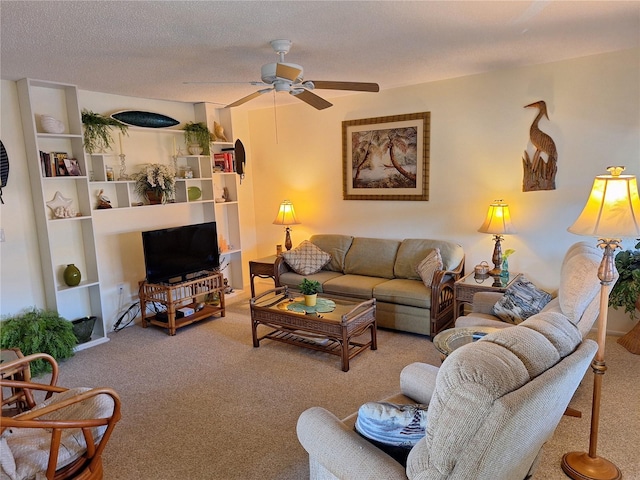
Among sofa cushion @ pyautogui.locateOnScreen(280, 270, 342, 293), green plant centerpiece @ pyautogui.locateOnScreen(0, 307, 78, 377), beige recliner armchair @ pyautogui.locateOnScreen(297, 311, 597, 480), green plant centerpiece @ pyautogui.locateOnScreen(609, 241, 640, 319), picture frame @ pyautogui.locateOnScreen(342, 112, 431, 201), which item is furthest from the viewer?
sofa cushion @ pyautogui.locateOnScreen(280, 270, 342, 293)

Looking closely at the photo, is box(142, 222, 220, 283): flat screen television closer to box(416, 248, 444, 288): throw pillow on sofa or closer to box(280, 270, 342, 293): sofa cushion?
box(280, 270, 342, 293): sofa cushion

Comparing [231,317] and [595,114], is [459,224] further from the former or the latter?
[231,317]

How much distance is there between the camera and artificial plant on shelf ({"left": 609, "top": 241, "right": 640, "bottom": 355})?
3352mm

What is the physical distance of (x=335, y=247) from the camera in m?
5.07

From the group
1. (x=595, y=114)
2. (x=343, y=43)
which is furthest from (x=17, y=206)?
(x=595, y=114)

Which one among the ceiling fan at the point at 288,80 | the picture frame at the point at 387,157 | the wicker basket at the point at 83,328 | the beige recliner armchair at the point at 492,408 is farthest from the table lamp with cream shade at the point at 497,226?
the wicker basket at the point at 83,328

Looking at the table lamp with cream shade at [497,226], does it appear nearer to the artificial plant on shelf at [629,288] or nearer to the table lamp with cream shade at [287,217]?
the artificial plant on shelf at [629,288]

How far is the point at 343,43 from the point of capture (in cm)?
295

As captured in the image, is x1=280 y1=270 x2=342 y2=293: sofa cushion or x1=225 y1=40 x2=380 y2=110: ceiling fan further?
x1=280 y1=270 x2=342 y2=293: sofa cushion

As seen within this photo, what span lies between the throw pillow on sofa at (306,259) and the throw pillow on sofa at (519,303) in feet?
6.97

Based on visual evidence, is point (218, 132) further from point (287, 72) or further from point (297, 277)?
point (287, 72)

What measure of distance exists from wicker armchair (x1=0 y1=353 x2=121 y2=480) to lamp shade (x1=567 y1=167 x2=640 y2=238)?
2.38 metres

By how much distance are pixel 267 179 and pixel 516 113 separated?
325 cm

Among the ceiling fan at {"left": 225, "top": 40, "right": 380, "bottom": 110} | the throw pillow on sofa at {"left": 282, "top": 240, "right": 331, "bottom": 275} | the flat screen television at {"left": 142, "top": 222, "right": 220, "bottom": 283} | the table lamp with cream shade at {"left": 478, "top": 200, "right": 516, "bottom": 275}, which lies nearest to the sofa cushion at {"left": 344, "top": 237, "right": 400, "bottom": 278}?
the throw pillow on sofa at {"left": 282, "top": 240, "right": 331, "bottom": 275}
